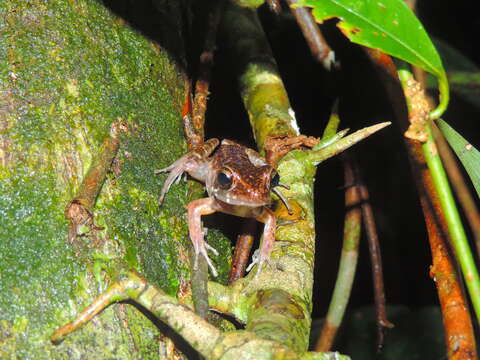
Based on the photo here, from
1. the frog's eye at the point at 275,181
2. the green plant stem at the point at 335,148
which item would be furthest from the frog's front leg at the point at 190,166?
the green plant stem at the point at 335,148

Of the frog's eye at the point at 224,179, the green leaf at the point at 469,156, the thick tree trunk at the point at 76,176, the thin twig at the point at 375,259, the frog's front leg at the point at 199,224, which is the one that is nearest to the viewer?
the thick tree trunk at the point at 76,176

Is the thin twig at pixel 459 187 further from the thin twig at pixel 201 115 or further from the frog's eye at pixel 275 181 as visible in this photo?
the thin twig at pixel 201 115

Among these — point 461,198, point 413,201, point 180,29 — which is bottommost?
point 413,201

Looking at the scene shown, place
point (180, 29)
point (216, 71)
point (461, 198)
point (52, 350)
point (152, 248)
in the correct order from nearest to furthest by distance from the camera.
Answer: point (52, 350), point (152, 248), point (180, 29), point (461, 198), point (216, 71)

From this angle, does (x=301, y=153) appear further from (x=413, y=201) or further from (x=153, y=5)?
(x=413, y=201)

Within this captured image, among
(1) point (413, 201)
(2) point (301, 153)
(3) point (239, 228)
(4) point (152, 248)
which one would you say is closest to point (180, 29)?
(2) point (301, 153)
